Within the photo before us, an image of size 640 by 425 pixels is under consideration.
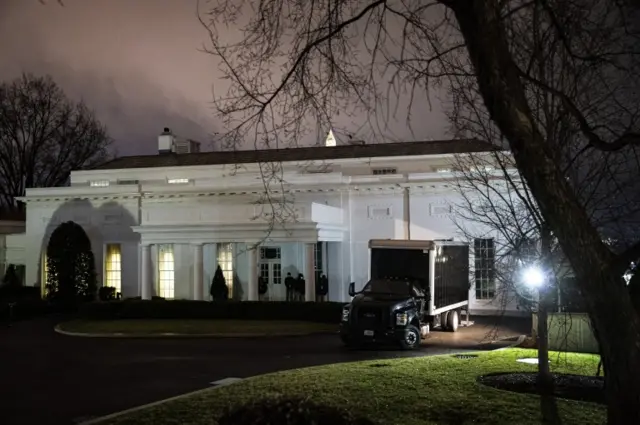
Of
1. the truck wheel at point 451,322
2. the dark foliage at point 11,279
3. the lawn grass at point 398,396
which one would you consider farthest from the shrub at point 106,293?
the lawn grass at point 398,396

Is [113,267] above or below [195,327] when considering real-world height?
above

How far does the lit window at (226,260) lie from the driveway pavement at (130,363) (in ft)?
33.2

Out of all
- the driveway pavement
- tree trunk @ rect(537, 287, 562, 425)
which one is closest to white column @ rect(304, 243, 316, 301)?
the driveway pavement

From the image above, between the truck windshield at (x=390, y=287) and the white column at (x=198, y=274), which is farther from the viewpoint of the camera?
the white column at (x=198, y=274)

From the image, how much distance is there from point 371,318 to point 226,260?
16.9 meters

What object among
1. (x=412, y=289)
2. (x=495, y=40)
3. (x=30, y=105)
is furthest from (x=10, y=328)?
(x=30, y=105)

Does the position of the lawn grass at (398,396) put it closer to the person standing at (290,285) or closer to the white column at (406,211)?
the white column at (406,211)

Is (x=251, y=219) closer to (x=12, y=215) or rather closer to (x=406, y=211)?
(x=406, y=211)

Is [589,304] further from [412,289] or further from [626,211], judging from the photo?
[412,289]

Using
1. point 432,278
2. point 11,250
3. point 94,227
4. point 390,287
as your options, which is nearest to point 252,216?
point 94,227

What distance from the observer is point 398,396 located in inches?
434

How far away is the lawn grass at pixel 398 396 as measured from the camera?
9.70 meters

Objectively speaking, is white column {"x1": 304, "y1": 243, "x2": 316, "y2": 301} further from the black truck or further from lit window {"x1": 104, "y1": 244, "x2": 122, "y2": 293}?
lit window {"x1": 104, "y1": 244, "x2": 122, "y2": 293}

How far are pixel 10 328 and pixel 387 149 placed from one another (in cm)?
2133
